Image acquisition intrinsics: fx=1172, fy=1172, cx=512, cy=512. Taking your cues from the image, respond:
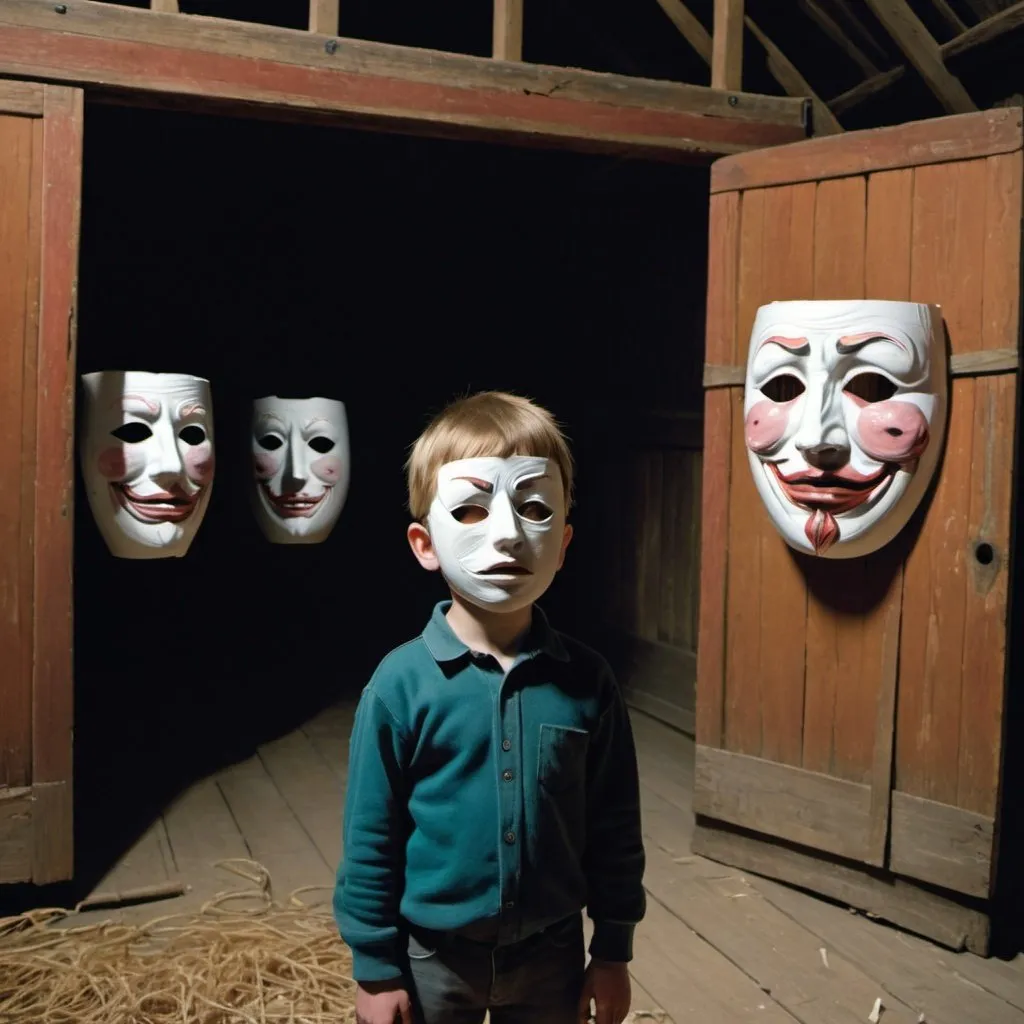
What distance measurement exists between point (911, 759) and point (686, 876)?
0.69 metres

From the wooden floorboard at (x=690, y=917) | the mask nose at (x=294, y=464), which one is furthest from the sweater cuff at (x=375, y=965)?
the mask nose at (x=294, y=464)

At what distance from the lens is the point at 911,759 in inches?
109

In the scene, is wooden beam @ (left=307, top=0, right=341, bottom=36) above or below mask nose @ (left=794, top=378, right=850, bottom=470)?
above

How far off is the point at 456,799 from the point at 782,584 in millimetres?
1673

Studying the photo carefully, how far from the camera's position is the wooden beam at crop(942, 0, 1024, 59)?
3.00 metres

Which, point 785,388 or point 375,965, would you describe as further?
point 785,388

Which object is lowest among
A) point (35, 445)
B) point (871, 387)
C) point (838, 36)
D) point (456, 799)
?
point (456, 799)

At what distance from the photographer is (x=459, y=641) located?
1558mm

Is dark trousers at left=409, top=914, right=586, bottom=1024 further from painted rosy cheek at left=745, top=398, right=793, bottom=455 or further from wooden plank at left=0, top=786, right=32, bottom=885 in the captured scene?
wooden plank at left=0, top=786, right=32, bottom=885

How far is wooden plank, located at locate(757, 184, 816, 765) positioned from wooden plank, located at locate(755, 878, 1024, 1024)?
0.36m

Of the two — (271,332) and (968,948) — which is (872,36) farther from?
(271,332)

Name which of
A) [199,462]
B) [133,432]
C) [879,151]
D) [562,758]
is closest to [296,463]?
[199,462]

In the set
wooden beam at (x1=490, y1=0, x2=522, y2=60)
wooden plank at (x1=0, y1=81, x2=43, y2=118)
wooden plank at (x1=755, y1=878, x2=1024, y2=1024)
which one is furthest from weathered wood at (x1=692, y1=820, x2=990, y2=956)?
wooden plank at (x1=0, y1=81, x2=43, y2=118)

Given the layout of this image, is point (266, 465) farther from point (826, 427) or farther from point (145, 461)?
point (826, 427)
